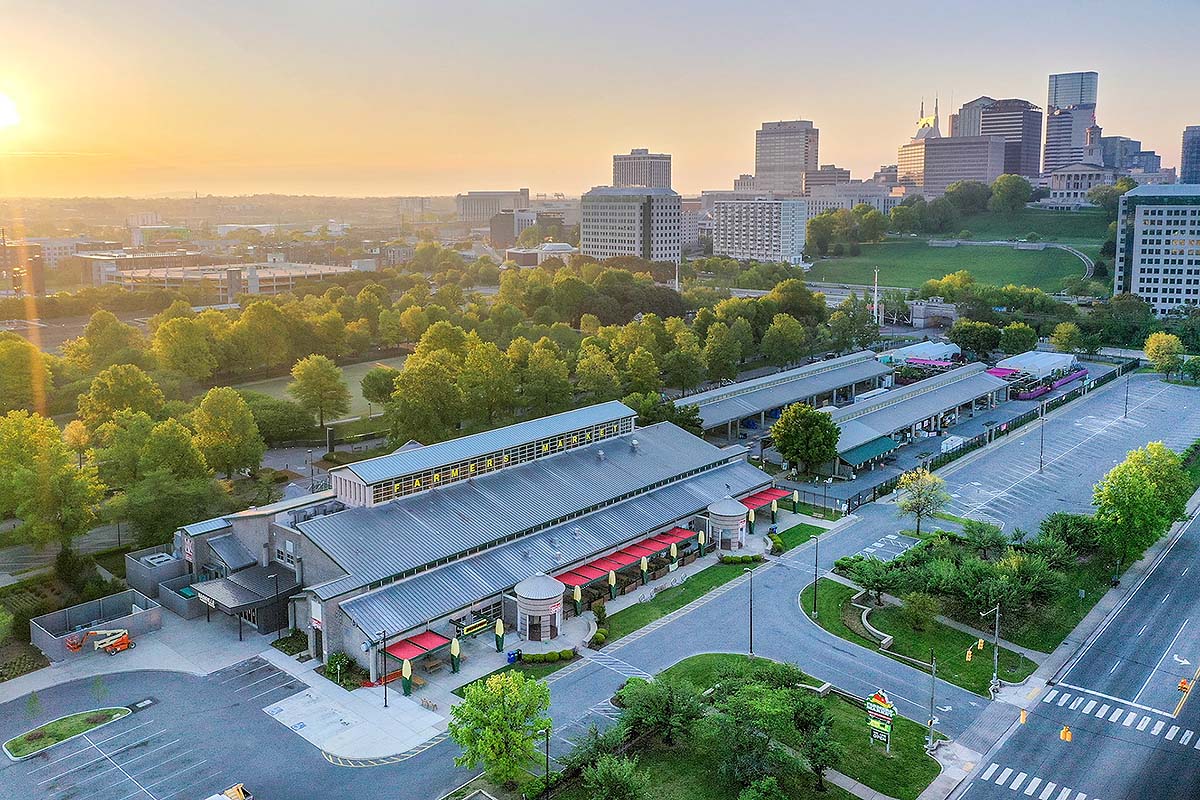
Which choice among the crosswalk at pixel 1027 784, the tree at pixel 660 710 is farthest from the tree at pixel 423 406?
the crosswalk at pixel 1027 784

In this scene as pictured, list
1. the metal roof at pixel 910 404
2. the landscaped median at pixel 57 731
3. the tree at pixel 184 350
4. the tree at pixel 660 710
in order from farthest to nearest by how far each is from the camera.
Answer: the tree at pixel 184 350 < the metal roof at pixel 910 404 < the landscaped median at pixel 57 731 < the tree at pixel 660 710

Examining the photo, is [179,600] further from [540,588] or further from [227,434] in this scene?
[227,434]

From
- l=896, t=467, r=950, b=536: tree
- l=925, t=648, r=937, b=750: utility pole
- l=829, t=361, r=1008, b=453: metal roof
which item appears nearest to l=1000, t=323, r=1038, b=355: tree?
l=829, t=361, r=1008, b=453: metal roof

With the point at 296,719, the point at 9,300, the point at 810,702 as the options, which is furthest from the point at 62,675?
the point at 9,300

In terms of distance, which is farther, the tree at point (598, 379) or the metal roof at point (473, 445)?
the tree at point (598, 379)

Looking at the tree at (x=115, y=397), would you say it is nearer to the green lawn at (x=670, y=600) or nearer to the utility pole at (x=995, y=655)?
the green lawn at (x=670, y=600)

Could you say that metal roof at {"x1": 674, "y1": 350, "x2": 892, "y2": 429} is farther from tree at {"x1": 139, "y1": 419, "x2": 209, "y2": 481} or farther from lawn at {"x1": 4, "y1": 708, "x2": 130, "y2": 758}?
lawn at {"x1": 4, "y1": 708, "x2": 130, "y2": 758}

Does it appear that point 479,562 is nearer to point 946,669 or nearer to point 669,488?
point 669,488
